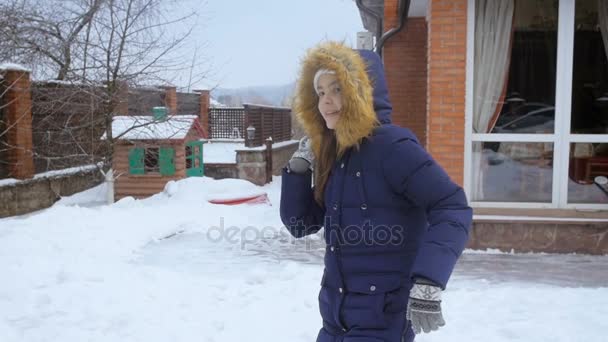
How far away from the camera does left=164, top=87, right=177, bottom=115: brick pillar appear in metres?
12.5

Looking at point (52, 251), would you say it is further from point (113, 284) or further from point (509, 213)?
point (509, 213)

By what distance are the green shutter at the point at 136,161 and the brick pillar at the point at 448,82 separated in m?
7.76

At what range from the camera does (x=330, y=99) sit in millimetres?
2332

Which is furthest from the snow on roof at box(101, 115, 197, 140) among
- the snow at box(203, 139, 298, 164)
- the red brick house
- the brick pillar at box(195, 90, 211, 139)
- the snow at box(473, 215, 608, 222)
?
the brick pillar at box(195, 90, 211, 139)

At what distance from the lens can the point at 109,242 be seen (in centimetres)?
681

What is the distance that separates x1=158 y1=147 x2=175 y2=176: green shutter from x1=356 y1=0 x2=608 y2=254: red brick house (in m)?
7.39

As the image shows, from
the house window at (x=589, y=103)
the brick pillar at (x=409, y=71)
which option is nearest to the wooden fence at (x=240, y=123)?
the brick pillar at (x=409, y=71)

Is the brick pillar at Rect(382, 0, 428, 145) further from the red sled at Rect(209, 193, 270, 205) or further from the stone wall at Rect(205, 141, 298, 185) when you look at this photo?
the stone wall at Rect(205, 141, 298, 185)

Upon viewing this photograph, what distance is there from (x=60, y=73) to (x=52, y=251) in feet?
29.3

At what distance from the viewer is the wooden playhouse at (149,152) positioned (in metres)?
12.1

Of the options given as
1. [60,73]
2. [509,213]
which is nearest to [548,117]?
[509,213]

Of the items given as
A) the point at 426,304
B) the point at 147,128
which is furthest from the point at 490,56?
the point at 147,128

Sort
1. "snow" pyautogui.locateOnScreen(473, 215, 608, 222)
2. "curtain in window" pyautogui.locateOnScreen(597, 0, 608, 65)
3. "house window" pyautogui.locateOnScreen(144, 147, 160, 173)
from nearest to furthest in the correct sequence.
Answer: "snow" pyautogui.locateOnScreen(473, 215, 608, 222)
"curtain in window" pyautogui.locateOnScreen(597, 0, 608, 65)
"house window" pyautogui.locateOnScreen(144, 147, 160, 173)

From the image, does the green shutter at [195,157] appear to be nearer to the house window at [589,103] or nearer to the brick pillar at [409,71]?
the brick pillar at [409,71]
